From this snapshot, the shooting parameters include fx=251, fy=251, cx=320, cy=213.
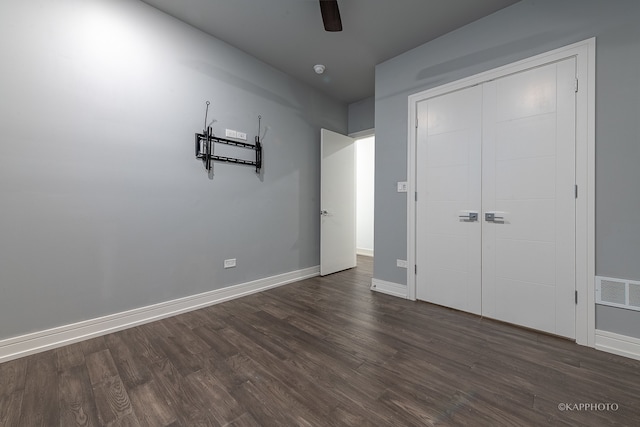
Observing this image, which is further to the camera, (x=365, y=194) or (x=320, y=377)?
(x=365, y=194)

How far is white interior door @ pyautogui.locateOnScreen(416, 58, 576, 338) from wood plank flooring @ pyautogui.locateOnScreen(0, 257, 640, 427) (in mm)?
359

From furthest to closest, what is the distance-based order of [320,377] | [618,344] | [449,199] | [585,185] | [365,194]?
[365,194]
[449,199]
[585,185]
[618,344]
[320,377]

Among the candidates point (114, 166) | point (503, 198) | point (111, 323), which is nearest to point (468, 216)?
point (503, 198)

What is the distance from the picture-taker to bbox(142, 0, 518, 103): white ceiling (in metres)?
2.27

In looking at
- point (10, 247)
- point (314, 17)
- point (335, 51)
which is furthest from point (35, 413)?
point (335, 51)

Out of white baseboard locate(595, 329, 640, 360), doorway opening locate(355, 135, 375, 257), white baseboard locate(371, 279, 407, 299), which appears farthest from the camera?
doorway opening locate(355, 135, 375, 257)

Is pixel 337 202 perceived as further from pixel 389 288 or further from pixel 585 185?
pixel 585 185

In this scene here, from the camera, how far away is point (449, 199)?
2.63 meters

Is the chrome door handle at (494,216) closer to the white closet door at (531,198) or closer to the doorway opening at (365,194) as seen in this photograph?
the white closet door at (531,198)

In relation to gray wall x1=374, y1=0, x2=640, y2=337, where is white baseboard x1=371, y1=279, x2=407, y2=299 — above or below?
below

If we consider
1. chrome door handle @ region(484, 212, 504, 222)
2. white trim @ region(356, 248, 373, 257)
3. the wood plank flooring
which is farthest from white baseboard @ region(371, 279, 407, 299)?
white trim @ region(356, 248, 373, 257)

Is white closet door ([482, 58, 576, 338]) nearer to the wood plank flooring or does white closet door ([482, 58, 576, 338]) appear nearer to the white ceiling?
the wood plank flooring

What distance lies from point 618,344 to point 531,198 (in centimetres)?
117

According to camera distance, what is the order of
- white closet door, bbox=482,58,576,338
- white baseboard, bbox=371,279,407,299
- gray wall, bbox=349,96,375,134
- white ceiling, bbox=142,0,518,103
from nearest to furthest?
white closet door, bbox=482,58,576,338
white ceiling, bbox=142,0,518,103
white baseboard, bbox=371,279,407,299
gray wall, bbox=349,96,375,134
